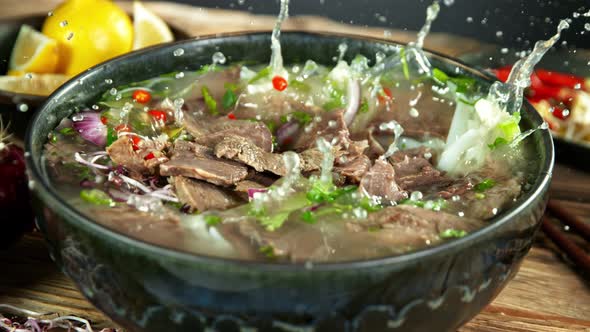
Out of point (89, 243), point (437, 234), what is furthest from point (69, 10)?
point (437, 234)

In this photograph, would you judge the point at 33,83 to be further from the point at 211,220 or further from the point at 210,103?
the point at 211,220

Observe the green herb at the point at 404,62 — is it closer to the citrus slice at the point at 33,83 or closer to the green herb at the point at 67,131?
the green herb at the point at 67,131

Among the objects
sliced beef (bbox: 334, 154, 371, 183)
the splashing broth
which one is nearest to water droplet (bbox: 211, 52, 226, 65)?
the splashing broth

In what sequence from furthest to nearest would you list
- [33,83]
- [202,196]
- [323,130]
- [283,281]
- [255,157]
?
[33,83], [323,130], [255,157], [202,196], [283,281]

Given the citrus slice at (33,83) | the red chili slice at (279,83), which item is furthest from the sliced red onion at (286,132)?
the citrus slice at (33,83)

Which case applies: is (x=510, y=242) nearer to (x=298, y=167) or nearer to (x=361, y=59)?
(x=298, y=167)

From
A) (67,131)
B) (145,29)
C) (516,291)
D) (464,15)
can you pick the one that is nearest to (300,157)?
(67,131)

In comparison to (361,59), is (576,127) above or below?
below
